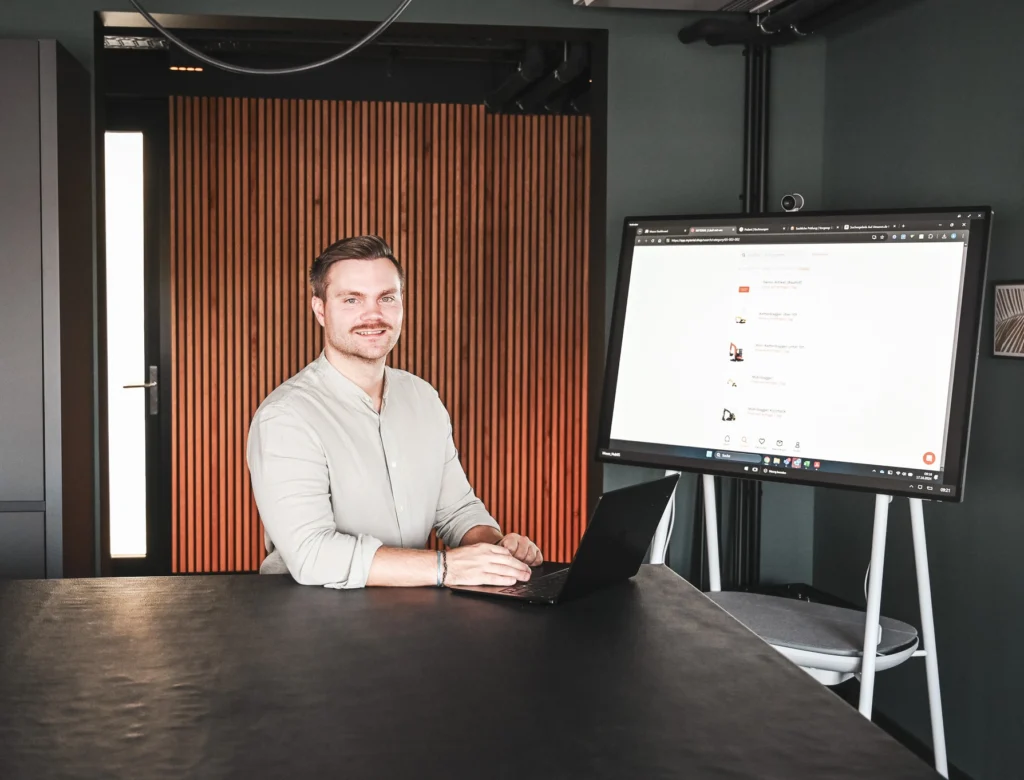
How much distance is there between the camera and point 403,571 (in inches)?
80.3

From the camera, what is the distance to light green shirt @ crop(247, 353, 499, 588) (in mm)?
2115

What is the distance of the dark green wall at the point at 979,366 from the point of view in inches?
119

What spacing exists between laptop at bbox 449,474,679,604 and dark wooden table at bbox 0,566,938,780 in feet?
0.14

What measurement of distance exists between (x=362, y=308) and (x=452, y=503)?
62cm

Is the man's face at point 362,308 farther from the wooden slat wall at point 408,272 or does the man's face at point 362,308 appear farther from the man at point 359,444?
the wooden slat wall at point 408,272

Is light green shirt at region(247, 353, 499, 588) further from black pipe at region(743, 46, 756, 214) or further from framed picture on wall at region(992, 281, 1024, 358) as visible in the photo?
black pipe at region(743, 46, 756, 214)

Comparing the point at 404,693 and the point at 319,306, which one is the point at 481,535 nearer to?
the point at 319,306

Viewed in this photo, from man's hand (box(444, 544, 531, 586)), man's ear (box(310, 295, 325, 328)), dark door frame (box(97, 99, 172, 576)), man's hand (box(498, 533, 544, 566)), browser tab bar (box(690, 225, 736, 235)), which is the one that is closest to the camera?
man's hand (box(444, 544, 531, 586))

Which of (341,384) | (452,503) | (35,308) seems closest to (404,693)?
(341,384)

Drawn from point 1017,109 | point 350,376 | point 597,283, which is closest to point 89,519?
point 350,376

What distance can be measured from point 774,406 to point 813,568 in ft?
4.23

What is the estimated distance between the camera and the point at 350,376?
2.66 m

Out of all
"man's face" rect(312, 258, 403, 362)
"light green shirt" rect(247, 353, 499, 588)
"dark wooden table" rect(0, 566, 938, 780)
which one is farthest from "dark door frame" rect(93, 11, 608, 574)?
"dark wooden table" rect(0, 566, 938, 780)

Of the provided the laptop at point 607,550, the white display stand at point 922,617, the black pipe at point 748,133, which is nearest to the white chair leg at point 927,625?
the white display stand at point 922,617
